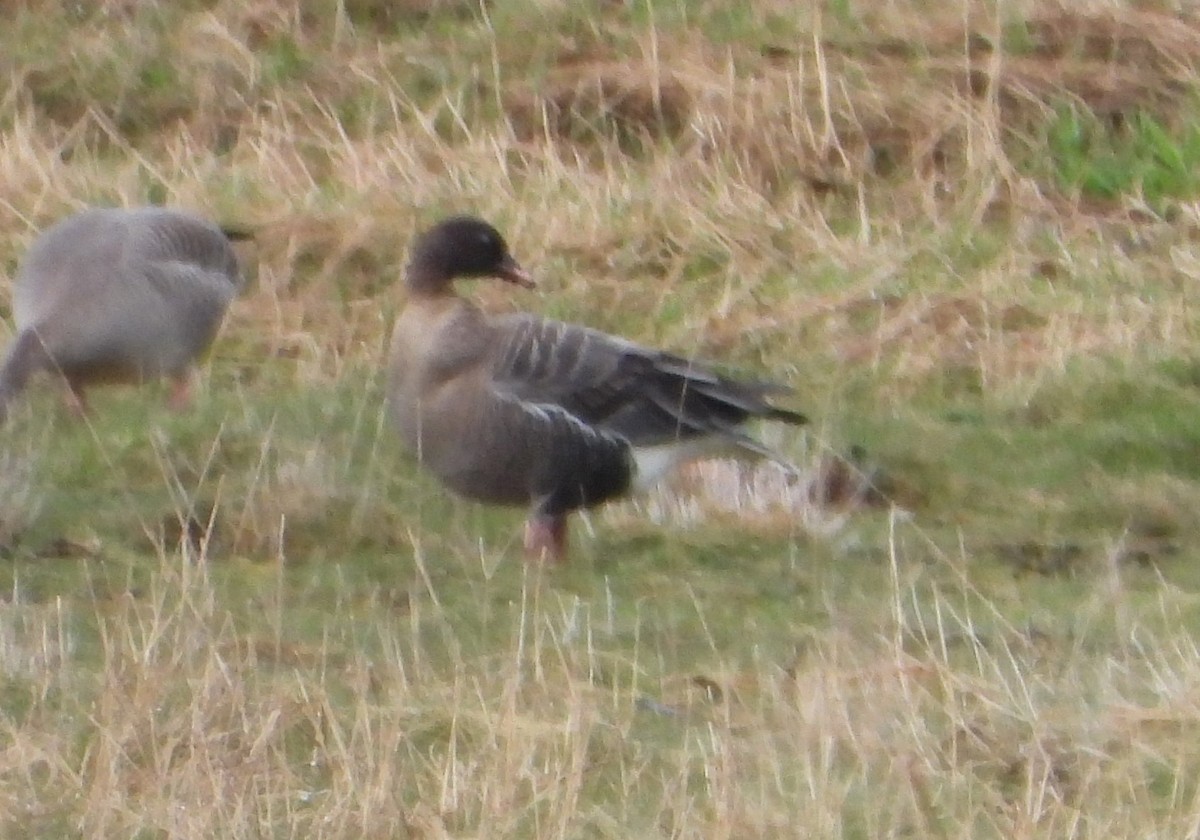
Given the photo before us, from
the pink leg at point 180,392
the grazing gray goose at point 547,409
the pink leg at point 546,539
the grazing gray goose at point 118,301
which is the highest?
the grazing gray goose at point 547,409

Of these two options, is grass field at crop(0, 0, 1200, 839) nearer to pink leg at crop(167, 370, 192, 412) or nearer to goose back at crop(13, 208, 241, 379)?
pink leg at crop(167, 370, 192, 412)

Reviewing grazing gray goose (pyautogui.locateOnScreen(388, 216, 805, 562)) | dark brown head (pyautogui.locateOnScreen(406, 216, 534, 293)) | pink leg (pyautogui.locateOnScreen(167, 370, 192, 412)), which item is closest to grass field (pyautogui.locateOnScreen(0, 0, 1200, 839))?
pink leg (pyautogui.locateOnScreen(167, 370, 192, 412))

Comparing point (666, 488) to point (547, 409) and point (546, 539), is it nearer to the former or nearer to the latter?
point (547, 409)

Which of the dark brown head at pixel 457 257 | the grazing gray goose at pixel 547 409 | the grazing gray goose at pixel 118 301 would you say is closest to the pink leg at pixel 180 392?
the grazing gray goose at pixel 118 301

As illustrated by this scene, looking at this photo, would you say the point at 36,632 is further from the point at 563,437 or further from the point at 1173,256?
the point at 1173,256

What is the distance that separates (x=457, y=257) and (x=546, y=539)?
1133mm

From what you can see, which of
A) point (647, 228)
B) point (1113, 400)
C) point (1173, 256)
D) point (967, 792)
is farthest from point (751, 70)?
point (967, 792)

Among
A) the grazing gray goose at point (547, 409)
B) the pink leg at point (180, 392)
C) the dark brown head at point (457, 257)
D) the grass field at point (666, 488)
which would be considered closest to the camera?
the grass field at point (666, 488)

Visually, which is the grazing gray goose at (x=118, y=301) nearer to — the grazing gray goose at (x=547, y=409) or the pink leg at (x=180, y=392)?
the pink leg at (x=180, y=392)

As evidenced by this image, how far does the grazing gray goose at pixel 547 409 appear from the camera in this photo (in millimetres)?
6789

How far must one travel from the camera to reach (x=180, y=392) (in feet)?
27.5

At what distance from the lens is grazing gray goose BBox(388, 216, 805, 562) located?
6.79 metres

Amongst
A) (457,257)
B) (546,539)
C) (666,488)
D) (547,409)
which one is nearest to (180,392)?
(457,257)

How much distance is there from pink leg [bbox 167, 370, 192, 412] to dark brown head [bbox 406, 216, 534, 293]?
1.09 m
